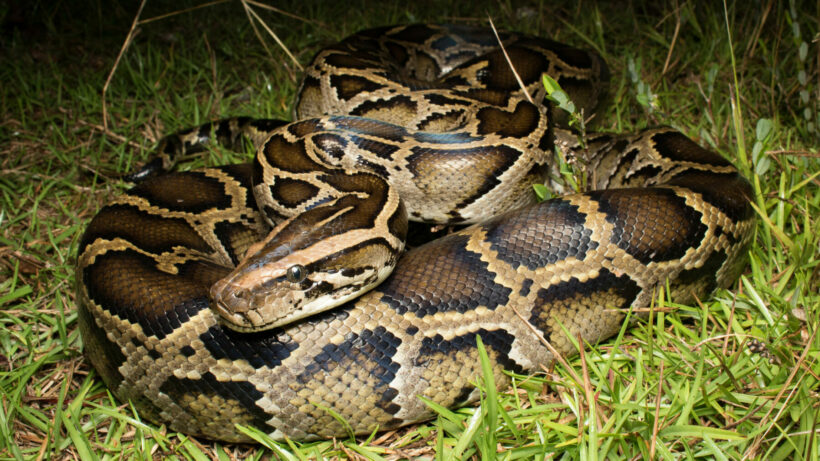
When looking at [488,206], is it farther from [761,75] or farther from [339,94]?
[761,75]

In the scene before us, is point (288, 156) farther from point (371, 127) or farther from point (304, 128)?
point (371, 127)

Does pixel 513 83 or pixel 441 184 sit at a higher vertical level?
pixel 513 83

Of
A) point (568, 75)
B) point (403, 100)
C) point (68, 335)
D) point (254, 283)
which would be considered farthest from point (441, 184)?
point (68, 335)

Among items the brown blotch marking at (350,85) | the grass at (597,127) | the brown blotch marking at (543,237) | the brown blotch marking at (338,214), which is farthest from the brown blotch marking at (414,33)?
the brown blotch marking at (543,237)

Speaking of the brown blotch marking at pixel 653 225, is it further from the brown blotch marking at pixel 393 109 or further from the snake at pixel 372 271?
the brown blotch marking at pixel 393 109

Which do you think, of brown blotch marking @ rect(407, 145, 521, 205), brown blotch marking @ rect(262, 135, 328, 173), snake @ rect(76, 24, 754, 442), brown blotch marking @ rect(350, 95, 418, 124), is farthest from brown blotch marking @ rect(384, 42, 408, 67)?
brown blotch marking @ rect(407, 145, 521, 205)
